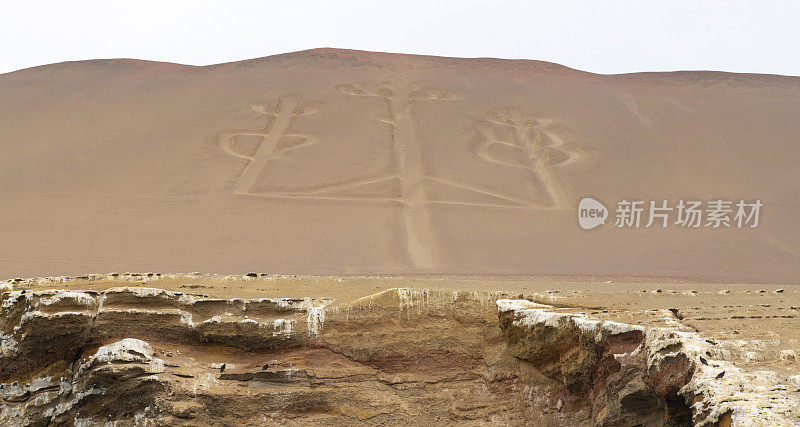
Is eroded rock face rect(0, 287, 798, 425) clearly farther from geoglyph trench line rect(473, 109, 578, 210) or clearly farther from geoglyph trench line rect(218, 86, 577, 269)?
geoglyph trench line rect(473, 109, 578, 210)

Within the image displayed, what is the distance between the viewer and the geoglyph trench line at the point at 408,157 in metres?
24.8

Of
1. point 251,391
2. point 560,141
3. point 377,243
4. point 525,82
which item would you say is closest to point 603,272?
point 377,243

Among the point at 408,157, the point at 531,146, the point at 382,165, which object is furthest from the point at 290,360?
the point at 531,146

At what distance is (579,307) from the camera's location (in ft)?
24.2

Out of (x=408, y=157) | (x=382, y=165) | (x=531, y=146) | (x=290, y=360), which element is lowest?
(x=290, y=360)

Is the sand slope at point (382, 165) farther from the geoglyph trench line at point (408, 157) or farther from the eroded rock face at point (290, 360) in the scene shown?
Result: the eroded rock face at point (290, 360)

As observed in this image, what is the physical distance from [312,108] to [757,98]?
21.0m

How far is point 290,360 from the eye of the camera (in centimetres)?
732

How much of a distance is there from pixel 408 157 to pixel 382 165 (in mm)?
1219

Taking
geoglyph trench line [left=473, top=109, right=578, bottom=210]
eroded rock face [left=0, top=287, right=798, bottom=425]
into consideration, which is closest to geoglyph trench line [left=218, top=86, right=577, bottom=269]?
geoglyph trench line [left=473, top=109, right=578, bottom=210]

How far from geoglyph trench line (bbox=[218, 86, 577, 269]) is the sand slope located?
10 cm

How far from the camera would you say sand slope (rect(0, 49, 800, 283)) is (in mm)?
22312

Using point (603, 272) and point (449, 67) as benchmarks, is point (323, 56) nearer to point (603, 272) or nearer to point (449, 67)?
point (449, 67)

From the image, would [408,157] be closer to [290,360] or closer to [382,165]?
[382,165]
